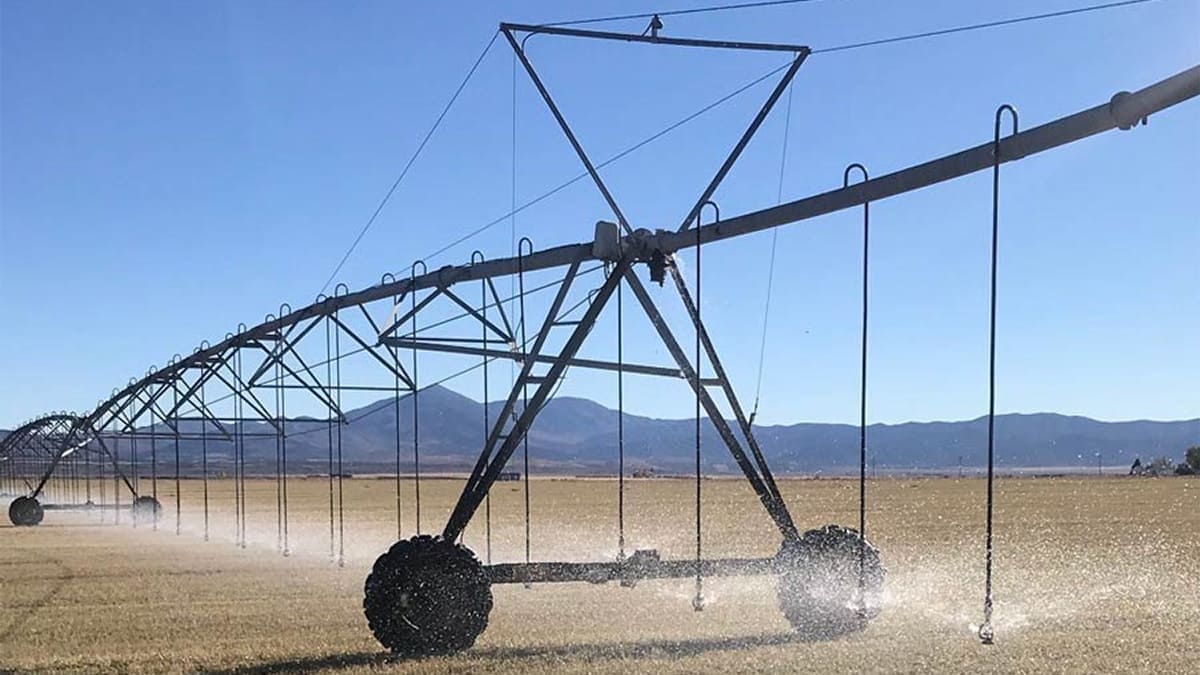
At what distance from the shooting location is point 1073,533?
35344mm

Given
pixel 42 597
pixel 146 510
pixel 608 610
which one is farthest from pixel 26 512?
pixel 608 610

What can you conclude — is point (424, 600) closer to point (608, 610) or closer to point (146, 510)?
point (608, 610)

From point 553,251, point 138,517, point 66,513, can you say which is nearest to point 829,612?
point 553,251

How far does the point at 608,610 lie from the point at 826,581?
3818mm

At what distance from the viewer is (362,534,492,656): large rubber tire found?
43.7ft

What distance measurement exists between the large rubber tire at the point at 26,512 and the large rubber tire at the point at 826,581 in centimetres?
3552

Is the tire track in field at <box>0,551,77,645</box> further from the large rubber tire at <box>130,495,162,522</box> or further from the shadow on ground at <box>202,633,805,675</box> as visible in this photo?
the large rubber tire at <box>130,495,162,522</box>

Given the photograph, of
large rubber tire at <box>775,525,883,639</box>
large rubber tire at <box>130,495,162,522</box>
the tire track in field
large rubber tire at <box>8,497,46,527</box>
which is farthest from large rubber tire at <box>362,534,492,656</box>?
large rubber tire at <box>8,497,46,527</box>

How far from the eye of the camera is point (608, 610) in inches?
686

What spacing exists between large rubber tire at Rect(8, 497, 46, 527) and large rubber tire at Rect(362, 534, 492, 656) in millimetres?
34229

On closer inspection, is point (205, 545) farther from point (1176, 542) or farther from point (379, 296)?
point (1176, 542)

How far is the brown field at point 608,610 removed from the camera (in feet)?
43.0

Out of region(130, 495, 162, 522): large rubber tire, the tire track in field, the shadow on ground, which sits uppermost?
the shadow on ground

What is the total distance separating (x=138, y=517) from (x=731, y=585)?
30261 mm
